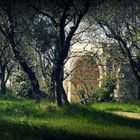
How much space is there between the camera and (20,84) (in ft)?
139

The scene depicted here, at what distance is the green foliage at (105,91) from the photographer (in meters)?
39.6

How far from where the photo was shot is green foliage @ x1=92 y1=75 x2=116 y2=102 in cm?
3956

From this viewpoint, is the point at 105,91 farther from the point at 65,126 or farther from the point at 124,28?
the point at 65,126

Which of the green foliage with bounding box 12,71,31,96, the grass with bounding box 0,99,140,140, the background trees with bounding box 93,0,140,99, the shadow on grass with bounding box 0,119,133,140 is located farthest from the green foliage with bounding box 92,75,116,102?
the shadow on grass with bounding box 0,119,133,140

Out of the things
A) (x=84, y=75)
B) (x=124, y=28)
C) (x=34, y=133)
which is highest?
(x=124, y=28)

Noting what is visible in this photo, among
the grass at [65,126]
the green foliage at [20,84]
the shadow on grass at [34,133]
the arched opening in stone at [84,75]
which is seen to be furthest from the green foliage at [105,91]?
the shadow on grass at [34,133]

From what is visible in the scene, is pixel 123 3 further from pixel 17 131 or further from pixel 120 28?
pixel 17 131

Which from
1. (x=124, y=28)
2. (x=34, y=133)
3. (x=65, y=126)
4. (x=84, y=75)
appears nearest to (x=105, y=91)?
(x=124, y=28)

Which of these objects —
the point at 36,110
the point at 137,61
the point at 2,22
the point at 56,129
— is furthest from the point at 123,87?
the point at 56,129

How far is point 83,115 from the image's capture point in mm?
18000

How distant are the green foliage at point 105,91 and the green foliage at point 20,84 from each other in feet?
17.6

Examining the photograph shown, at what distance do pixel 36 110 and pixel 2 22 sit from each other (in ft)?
34.6

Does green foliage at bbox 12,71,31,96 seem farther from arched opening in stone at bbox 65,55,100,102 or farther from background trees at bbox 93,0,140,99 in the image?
background trees at bbox 93,0,140,99

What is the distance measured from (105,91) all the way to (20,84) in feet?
23.4
